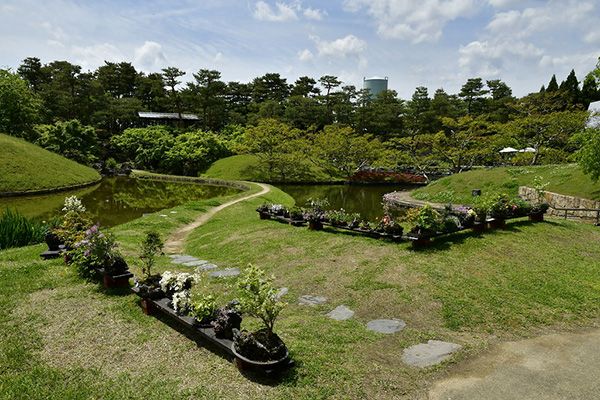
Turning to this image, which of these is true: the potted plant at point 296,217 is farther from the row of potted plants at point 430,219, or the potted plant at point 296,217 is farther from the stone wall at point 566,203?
the stone wall at point 566,203

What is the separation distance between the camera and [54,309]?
8820mm

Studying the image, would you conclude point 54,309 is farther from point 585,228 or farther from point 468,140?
point 468,140

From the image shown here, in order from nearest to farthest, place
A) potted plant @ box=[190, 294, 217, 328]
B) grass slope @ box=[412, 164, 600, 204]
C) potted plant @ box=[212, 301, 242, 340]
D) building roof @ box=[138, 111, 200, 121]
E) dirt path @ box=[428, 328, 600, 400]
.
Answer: dirt path @ box=[428, 328, 600, 400]
potted plant @ box=[212, 301, 242, 340]
potted plant @ box=[190, 294, 217, 328]
grass slope @ box=[412, 164, 600, 204]
building roof @ box=[138, 111, 200, 121]

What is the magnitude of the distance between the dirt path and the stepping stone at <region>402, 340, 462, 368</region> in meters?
0.40

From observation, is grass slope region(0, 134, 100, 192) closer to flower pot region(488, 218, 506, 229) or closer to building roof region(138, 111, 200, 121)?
building roof region(138, 111, 200, 121)

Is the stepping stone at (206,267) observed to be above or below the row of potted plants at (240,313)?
below

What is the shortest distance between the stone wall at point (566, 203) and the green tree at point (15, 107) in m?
57.5

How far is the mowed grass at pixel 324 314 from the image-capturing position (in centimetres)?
604

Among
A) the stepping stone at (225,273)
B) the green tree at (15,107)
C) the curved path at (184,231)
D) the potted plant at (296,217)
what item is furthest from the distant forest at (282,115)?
the stepping stone at (225,273)

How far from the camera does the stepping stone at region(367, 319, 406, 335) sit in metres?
7.93

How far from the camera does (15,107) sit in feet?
167

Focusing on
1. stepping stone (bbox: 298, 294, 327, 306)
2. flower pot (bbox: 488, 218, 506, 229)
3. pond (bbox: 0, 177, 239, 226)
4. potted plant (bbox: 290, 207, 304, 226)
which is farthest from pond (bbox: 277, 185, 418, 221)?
stepping stone (bbox: 298, 294, 327, 306)

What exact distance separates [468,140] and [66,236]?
42.9 metres

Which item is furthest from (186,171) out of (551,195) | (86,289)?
(86,289)
